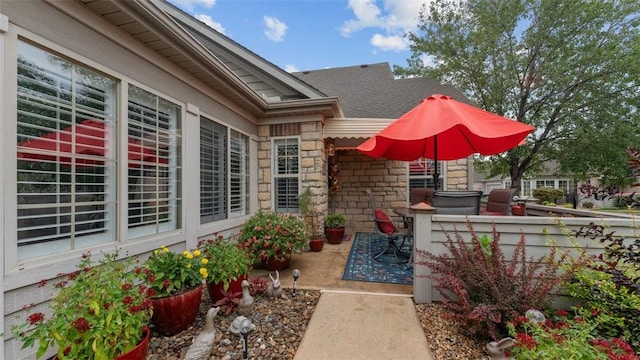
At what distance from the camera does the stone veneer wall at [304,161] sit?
5324mm

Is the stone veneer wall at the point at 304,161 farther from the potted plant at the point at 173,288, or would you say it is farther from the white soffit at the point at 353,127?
the potted plant at the point at 173,288

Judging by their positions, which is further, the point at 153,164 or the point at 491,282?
the point at 153,164

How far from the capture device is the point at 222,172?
14.8 ft

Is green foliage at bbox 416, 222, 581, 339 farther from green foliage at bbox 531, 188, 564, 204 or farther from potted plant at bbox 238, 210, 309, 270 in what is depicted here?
green foliage at bbox 531, 188, 564, 204

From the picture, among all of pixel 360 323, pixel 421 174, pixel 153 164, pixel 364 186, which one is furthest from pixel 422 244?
pixel 364 186

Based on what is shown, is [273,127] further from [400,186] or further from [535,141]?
[535,141]

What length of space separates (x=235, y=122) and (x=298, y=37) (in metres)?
4.40

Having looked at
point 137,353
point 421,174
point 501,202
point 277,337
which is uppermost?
point 421,174

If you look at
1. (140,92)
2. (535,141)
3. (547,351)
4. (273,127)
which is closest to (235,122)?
(273,127)

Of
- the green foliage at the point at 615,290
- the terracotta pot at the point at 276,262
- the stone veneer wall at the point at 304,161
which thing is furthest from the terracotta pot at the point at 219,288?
the green foliage at the point at 615,290

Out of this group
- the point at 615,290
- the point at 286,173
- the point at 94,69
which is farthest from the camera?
the point at 286,173

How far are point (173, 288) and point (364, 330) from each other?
5.87ft

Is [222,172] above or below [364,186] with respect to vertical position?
above

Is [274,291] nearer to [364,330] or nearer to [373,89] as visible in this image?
[364,330]
